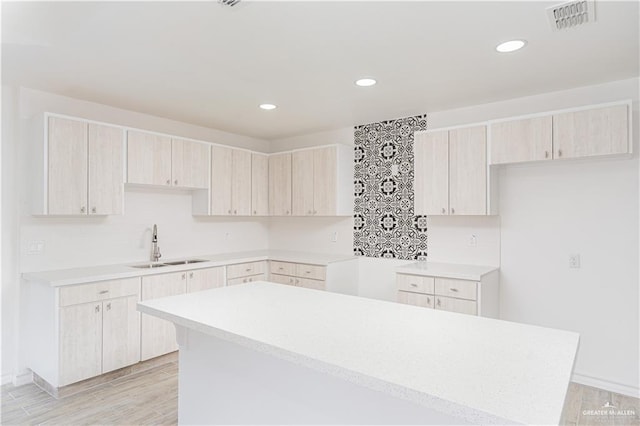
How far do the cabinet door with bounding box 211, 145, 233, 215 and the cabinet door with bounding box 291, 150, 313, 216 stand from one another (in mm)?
813

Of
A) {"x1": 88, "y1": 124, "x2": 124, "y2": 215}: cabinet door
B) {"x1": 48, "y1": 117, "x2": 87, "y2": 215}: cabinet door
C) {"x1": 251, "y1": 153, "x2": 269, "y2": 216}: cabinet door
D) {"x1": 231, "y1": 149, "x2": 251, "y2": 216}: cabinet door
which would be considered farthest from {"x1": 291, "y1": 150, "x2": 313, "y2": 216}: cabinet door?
{"x1": 48, "y1": 117, "x2": 87, "y2": 215}: cabinet door

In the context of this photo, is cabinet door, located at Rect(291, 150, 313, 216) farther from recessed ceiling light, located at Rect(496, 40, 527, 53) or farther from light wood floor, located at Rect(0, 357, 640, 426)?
recessed ceiling light, located at Rect(496, 40, 527, 53)

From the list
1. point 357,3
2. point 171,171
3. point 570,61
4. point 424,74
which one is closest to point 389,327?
point 357,3

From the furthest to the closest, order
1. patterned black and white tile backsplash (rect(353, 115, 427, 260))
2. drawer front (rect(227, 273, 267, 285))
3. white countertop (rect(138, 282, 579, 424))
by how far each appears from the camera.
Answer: drawer front (rect(227, 273, 267, 285)), patterned black and white tile backsplash (rect(353, 115, 427, 260)), white countertop (rect(138, 282, 579, 424))

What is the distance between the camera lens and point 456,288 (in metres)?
3.29

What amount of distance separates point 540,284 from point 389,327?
247 cm

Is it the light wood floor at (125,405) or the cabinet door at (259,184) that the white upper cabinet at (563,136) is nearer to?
the light wood floor at (125,405)

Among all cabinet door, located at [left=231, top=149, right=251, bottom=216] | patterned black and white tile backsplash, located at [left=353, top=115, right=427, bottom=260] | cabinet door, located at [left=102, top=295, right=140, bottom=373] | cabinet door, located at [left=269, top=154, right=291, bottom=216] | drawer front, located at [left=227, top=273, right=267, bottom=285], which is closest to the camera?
cabinet door, located at [left=102, top=295, right=140, bottom=373]

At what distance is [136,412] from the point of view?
8.86 feet

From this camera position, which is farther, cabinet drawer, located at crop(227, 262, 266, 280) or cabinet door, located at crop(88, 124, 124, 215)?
cabinet drawer, located at crop(227, 262, 266, 280)

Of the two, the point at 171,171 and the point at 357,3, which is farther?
the point at 171,171

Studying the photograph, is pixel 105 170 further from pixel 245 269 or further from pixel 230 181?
pixel 245 269

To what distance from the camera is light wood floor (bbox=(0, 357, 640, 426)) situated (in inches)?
102

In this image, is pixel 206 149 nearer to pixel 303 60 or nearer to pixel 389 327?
pixel 303 60
